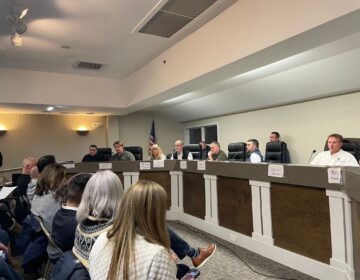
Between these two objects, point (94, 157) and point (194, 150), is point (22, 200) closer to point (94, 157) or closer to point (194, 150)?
point (94, 157)

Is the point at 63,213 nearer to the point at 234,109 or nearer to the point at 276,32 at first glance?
the point at 276,32

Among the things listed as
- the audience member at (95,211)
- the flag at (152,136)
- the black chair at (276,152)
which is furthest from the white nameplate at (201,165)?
the flag at (152,136)

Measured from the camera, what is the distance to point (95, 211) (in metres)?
1.47

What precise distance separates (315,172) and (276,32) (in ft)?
4.66

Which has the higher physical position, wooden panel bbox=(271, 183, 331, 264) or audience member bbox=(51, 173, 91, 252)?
audience member bbox=(51, 173, 91, 252)

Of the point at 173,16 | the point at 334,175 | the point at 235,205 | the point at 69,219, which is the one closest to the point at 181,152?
the point at 235,205

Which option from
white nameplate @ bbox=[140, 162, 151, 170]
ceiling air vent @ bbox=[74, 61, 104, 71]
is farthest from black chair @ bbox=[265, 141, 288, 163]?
ceiling air vent @ bbox=[74, 61, 104, 71]

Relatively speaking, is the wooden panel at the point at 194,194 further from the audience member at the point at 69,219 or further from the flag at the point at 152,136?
the flag at the point at 152,136

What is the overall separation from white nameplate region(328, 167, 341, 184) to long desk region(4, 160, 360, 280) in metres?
0.03

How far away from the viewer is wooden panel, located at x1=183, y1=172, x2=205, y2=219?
407 cm

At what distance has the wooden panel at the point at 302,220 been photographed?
2.46m

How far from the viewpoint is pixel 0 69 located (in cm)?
569

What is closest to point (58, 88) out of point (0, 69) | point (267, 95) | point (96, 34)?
point (0, 69)

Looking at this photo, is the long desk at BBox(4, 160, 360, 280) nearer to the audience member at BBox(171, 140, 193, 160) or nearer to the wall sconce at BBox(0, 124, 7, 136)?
the audience member at BBox(171, 140, 193, 160)
